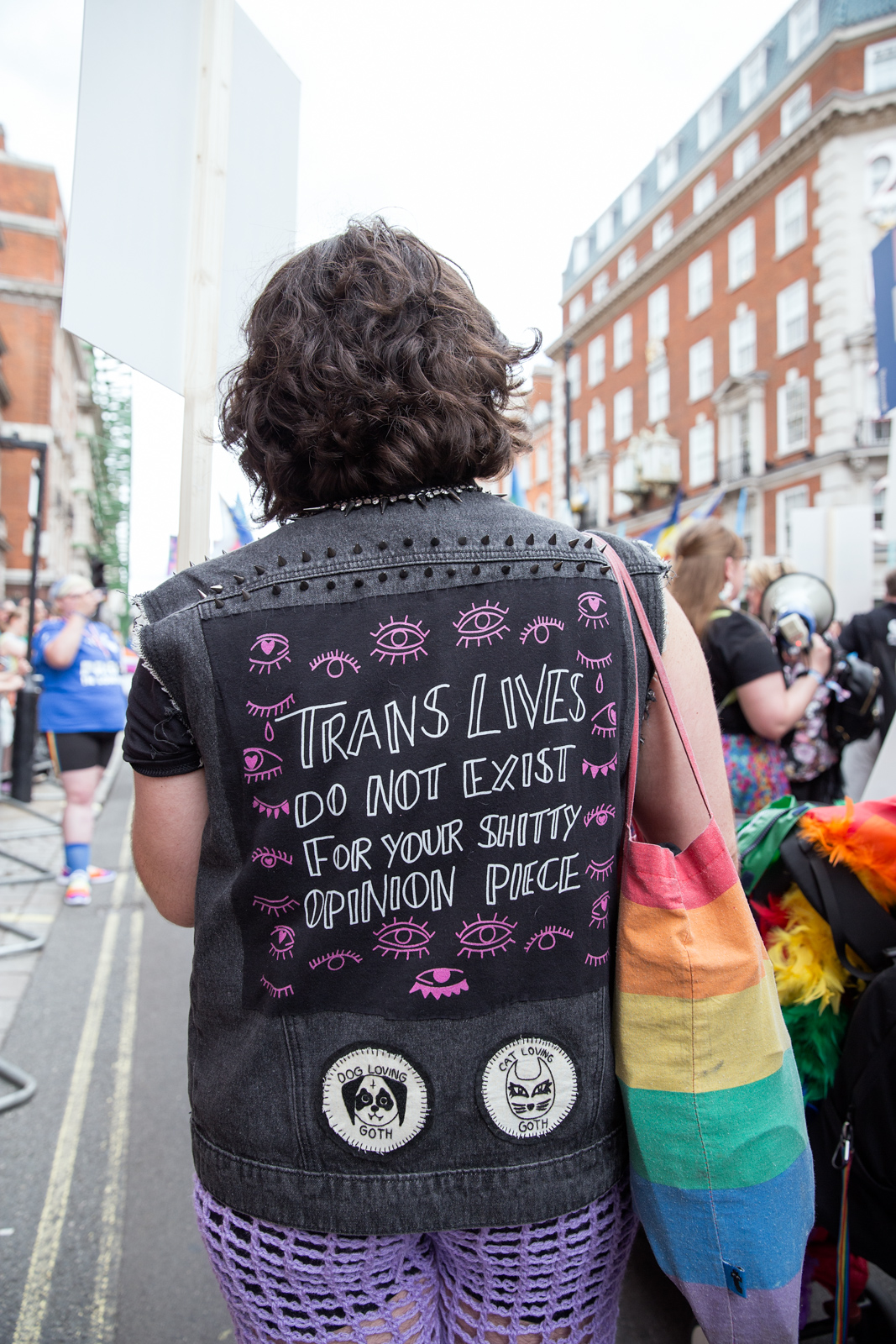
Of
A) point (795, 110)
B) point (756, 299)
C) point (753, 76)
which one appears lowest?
point (756, 299)

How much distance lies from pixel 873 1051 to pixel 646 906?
0.82 meters

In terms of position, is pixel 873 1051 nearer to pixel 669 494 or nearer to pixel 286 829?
pixel 286 829

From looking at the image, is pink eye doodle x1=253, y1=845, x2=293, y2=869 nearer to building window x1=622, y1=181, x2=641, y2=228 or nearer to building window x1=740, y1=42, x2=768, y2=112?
building window x1=740, y1=42, x2=768, y2=112

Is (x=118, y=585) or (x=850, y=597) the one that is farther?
(x=118, y=585)

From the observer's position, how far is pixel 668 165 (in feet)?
103

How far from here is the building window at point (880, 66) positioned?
68.0ft

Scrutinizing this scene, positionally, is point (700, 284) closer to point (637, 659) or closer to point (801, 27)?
point (801, 27)

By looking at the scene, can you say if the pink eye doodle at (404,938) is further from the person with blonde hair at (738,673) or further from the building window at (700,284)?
the building window at (700,284)

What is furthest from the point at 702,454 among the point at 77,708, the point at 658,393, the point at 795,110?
the point at 77,708

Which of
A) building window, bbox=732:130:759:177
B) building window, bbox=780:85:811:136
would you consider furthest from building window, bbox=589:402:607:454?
building window, bbox=780:85:811:136

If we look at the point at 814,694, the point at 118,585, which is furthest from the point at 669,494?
the point at 118,585

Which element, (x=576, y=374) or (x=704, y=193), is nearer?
A: (x=704, y=193)

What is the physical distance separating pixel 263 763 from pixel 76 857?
5309 millimetres

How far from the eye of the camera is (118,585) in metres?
52.5
